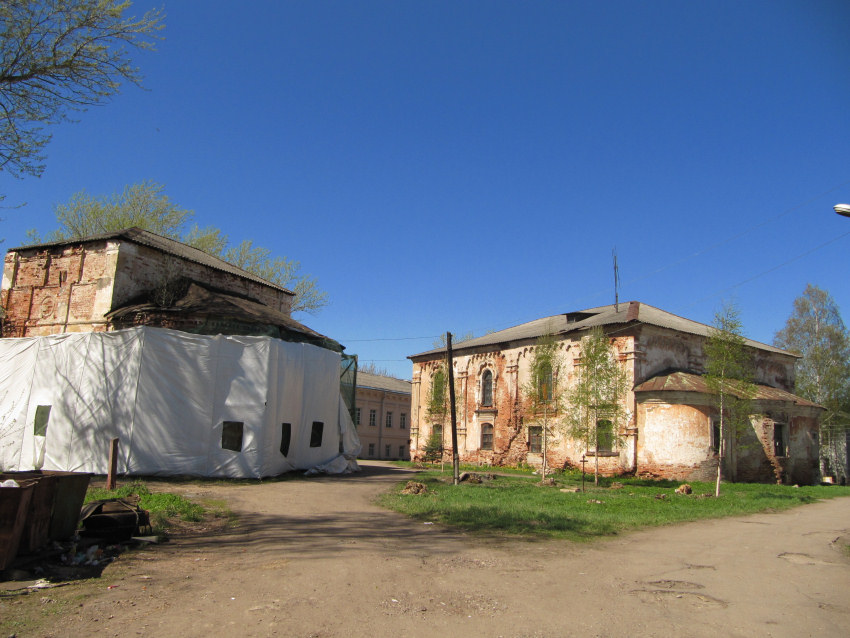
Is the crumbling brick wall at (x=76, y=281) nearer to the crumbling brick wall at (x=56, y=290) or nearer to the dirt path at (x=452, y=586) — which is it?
the crumbling brick wall at (x=56, y=290)

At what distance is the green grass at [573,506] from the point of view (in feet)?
36.3

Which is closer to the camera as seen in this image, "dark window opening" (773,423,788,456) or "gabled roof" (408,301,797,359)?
"dark window opening" (773,423,788,456)

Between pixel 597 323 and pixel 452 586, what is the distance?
22717mm

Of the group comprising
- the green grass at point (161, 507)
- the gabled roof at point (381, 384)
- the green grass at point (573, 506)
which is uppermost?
the gabled roof at point (381, 384)

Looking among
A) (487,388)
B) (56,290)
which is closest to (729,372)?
(487,388)

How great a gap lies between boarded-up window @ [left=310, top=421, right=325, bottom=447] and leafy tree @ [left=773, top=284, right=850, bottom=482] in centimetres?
2893

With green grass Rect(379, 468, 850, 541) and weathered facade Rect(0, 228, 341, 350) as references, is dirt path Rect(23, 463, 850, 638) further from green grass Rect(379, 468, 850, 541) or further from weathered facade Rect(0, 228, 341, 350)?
weathered facade Rect(0, 228, 341, 350)

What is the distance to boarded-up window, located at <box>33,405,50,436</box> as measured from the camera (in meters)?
17.8

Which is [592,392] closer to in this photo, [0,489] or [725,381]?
[725,381]

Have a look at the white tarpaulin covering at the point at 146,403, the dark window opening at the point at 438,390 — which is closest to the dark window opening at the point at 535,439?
the dark window opening at the point at 438,390

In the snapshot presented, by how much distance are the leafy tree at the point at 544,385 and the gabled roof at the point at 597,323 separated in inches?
39.7

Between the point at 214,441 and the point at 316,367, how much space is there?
4574mm

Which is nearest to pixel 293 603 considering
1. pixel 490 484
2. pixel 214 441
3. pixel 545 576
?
pixel 545 576

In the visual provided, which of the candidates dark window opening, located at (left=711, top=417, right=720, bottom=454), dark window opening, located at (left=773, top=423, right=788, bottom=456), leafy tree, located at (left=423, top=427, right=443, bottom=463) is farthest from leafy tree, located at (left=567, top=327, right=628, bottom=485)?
leafy tree, located at (left=423, top=427, right=443, bottom=463)
